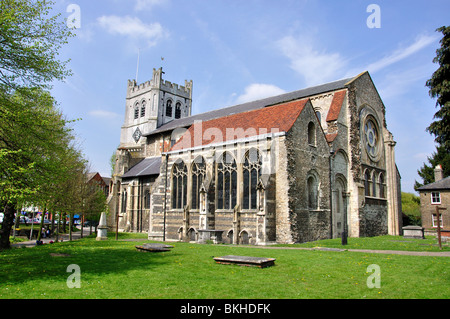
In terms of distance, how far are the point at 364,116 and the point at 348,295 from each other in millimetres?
26268

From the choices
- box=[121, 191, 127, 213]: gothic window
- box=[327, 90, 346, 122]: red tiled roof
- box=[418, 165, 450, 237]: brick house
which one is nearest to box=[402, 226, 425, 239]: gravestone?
box=[327, 90, 346, 122]: red tiled roof

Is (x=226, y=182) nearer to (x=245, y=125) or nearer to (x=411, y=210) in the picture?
(x=245, y=125)

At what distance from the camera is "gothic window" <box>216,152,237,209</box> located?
2225 cm

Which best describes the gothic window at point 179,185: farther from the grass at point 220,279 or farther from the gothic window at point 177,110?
the gothic window at point 177,110

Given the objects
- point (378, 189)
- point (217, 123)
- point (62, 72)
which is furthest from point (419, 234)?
point (62, 72)

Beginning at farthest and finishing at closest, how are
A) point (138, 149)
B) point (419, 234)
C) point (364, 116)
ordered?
point (138, 149), point (364, 116), point (419, 234)

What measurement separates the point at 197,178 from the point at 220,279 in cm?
1619

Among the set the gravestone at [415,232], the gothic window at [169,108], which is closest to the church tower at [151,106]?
the gothic window at [169,108]

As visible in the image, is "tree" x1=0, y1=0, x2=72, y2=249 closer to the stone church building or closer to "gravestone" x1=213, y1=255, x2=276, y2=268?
"gravestone" x1=213, y1=255, x2=276, y2=268

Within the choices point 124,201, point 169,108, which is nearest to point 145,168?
point 124,201

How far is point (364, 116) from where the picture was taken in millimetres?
30219

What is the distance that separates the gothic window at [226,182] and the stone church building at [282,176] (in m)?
0.07

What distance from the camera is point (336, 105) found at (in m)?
26.8
